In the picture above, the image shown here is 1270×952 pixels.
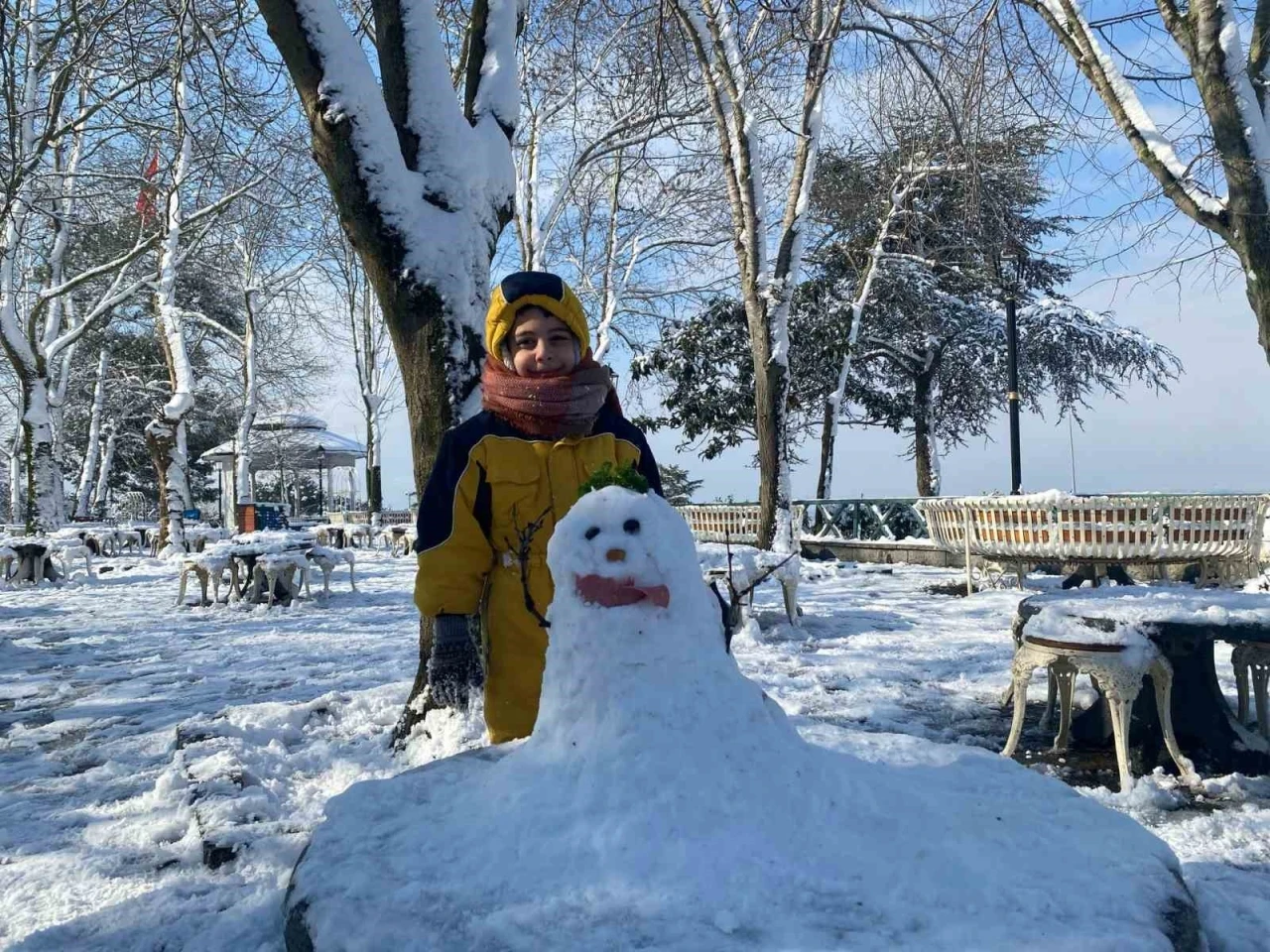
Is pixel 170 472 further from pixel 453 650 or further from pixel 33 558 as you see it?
pixel 453 650

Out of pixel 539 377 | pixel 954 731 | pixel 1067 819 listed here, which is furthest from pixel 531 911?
pixel 954 731

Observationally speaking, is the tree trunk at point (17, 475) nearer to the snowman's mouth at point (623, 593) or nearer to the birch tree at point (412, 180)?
the birch tree at point (412, 180)

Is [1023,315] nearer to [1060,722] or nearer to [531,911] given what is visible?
[1060,722]

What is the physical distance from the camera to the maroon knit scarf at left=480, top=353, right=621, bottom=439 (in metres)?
2.18

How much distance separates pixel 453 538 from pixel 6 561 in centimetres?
1434

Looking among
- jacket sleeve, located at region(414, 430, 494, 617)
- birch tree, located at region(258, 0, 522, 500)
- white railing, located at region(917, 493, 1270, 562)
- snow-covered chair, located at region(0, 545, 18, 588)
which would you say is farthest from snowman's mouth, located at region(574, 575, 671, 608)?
snow-covered chair, located at region(0, 545, 18, 588)

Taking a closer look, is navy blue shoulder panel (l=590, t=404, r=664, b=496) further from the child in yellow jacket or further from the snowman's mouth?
the snowman's mouth

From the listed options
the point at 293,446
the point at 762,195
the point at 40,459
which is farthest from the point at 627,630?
the point at 293,446

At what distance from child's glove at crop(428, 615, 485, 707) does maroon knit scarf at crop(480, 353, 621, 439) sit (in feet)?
1.79

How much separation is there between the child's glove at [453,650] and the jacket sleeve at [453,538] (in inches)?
1.3

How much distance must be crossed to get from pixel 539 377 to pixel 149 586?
12.7 metres

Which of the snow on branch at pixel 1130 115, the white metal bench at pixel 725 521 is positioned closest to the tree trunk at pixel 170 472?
the white metal bench at pixel 725 521

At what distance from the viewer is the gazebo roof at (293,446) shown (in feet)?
Answer: 81.6

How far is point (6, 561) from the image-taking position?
12914mm
